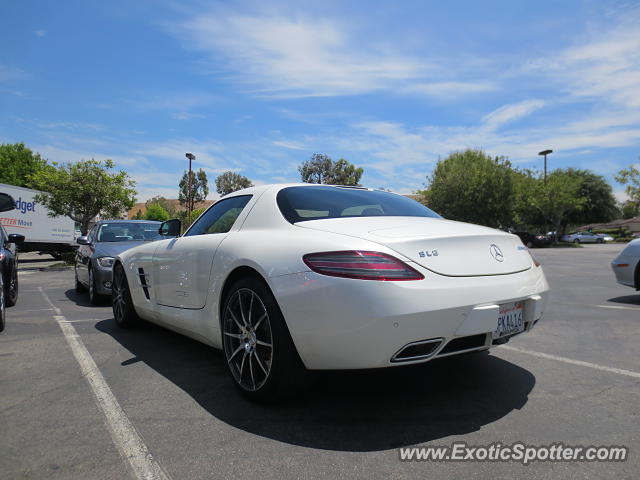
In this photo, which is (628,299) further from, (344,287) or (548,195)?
(548,195)

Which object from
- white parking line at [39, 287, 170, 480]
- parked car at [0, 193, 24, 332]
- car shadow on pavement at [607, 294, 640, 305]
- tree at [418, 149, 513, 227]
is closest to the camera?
white parking line at [39, 287, 170, 480]

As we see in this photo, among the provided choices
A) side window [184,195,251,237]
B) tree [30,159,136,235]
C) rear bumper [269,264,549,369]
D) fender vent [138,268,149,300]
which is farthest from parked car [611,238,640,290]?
tree [30,159,136,235]

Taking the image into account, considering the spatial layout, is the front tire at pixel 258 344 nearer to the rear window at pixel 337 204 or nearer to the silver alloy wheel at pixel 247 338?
the silver alloy wheel at pixel 247 338

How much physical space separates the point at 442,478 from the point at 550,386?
1.55 meters

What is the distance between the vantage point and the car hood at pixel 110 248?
23.7ft

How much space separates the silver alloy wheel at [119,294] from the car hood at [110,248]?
5.91ft

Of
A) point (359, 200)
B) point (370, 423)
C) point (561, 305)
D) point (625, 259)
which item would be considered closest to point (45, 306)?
point (359, 200)

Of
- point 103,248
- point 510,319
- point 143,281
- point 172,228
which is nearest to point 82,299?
point 103,248

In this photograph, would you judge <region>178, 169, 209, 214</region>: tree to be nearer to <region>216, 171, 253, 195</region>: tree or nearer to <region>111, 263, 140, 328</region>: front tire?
<region>216, 171, 253, 195</region>: tree

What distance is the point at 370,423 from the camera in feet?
8.28

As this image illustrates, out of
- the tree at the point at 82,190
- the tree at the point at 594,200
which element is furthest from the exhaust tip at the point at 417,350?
the tree at the point at 594,200

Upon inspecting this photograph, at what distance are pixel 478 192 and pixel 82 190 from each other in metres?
31.9

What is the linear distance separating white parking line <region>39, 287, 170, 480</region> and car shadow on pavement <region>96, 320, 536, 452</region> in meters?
0.35

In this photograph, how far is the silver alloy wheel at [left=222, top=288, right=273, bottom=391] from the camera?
8.98 ft
